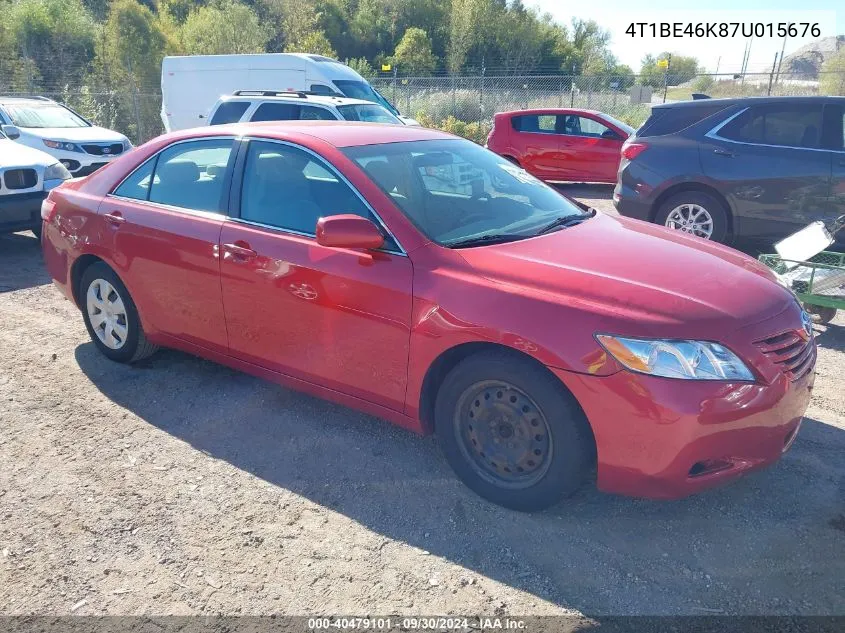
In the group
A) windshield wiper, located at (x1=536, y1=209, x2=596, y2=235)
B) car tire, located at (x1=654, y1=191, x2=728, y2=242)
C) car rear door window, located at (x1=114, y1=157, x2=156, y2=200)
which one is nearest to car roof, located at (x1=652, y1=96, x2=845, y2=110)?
car tire, located at (x1=654, y1=191, x2=728, y2=242)

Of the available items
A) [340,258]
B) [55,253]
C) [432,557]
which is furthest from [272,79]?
[432,557]

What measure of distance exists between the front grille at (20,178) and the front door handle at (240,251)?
5366 mm

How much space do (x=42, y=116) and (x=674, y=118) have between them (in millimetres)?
11077

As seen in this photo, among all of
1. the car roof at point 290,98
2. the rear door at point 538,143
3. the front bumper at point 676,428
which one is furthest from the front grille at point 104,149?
the front bumper at point 676,428

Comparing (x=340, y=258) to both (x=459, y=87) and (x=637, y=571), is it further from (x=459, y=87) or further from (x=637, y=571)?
(x=459, y=87)

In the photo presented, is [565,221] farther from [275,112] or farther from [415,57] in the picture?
[415,57]

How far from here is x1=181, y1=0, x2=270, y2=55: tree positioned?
33.3 metres

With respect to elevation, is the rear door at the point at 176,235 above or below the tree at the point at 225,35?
below

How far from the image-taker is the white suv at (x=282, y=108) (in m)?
11.0

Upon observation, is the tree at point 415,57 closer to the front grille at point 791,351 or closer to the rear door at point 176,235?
the rear door at point 176,235

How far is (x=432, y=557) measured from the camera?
9.48 feet

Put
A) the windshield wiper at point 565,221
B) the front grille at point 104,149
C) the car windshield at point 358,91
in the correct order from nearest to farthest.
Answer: the windshield wiper at point 565,221 < the front grille at point 104,149 < the car windshield at point 358,91

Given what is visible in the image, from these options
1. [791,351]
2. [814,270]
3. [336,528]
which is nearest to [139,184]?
[336,528]

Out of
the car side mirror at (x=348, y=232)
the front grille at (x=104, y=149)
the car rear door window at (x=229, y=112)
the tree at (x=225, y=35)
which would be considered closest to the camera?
the car side mirror at (x=348, y=232)
